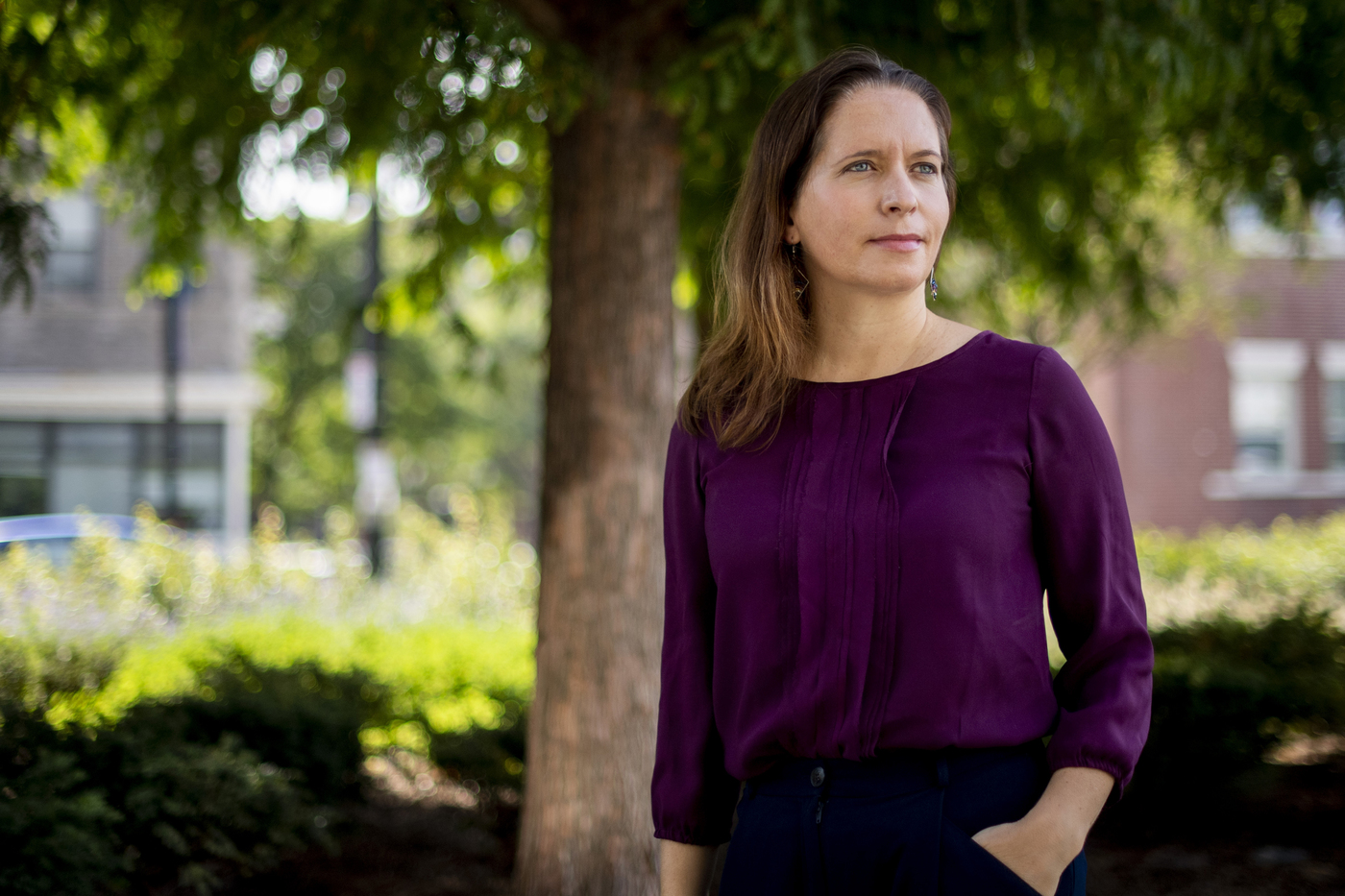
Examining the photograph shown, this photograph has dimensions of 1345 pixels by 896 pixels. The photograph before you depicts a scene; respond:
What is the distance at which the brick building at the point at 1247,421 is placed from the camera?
1781 centimetres

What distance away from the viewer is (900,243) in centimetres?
171

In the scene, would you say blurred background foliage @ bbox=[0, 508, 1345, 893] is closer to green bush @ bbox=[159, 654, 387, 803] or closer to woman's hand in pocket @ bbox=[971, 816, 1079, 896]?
green bush @ bbox=[159, 654, 387, 803]

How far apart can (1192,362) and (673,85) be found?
52.3 feet

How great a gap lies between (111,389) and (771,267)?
20172 millimetres

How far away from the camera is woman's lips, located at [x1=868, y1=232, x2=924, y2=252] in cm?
171

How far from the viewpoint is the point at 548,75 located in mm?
3965

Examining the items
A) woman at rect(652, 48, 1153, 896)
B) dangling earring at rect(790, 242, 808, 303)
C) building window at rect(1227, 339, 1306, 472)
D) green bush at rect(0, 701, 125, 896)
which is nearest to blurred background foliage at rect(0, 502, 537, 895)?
green bush at rect(0, 701, 125, 896)

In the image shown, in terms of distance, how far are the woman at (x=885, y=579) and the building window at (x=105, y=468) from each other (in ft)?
48.8

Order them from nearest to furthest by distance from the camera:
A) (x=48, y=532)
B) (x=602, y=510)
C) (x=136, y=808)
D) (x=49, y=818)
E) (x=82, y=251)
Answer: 1. (x=49, y=818)
2. (x=136, y=808)
3. (x=602, y=510)
4. (x=48, y=532)
5. (x=82, y=251)

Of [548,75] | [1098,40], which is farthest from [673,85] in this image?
[1098,40]

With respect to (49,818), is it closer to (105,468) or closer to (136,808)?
(136,808)

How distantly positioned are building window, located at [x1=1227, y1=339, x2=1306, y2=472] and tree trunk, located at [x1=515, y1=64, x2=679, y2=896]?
52.7 ft

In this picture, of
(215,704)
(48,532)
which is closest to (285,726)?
(215,704)

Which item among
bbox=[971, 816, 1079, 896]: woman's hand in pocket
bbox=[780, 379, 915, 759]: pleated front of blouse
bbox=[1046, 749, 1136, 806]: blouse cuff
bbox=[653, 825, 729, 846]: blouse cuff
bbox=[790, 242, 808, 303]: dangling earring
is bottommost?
bbox=[653, 825, 729, 846]: blouse cuff
